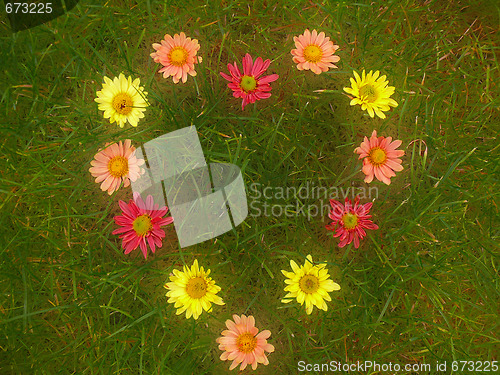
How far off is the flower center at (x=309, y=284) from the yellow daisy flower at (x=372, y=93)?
2.69 feet

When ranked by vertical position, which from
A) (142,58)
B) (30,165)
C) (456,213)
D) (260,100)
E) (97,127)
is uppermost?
(142,58)

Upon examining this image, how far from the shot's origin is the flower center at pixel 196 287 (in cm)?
175

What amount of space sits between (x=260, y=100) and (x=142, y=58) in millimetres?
654

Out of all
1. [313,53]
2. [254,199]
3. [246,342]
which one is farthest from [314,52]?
[246,342]

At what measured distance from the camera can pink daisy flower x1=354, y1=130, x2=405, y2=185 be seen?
5.93 ft

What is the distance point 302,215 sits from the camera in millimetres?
1931

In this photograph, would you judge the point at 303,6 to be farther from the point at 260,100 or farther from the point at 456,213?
the point at 456,213

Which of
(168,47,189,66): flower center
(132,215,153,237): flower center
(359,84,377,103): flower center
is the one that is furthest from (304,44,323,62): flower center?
(132,215,153,237): flower center

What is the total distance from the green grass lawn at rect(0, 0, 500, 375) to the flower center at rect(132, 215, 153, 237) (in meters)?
0.16

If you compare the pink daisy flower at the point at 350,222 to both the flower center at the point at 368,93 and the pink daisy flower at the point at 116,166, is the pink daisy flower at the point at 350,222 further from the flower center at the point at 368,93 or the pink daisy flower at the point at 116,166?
the pink daisy flower at the point at 116,166

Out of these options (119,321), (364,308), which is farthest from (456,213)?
(119,321)

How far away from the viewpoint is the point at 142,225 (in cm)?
175

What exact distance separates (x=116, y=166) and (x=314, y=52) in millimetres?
1100

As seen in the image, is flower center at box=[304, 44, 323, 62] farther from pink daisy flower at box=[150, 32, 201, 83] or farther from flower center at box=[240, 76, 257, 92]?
pink daisy flower at box=[150, 32, 201, 83]
